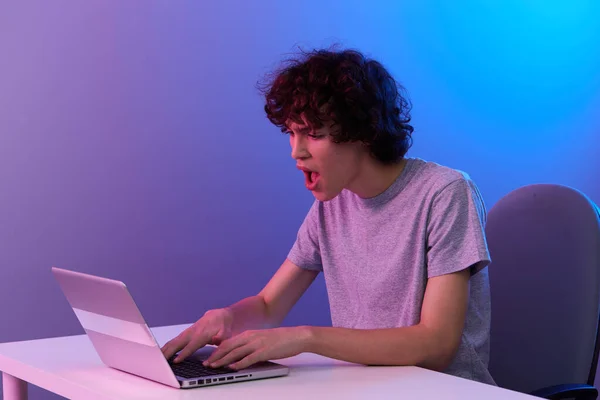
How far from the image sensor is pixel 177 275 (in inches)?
104

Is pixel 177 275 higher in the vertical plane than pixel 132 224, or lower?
lower

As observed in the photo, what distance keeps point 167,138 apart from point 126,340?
4.84 feet

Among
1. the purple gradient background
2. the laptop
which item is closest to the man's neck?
the laptop

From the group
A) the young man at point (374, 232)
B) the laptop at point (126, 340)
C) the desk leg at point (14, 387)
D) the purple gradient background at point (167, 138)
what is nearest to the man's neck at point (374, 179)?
the young man at point (374, 232)

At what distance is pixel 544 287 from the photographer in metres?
1.71

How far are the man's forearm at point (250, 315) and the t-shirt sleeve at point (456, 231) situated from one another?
387 mm

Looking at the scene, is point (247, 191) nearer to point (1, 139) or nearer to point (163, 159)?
point (163, 159)

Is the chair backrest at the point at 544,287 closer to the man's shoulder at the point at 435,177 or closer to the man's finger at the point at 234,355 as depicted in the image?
the man's shoulder at the point at 435,177

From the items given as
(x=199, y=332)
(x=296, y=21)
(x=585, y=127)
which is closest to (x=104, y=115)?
(x=296, y=21)

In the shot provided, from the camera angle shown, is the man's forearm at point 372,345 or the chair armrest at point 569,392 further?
the chair armrest at point 569,392

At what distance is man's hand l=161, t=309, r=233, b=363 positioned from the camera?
1.36 metres

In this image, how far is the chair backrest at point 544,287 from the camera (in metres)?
1.61

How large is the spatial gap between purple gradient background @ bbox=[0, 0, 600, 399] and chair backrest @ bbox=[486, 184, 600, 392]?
1107 mm

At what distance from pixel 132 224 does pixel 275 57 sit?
770mm
